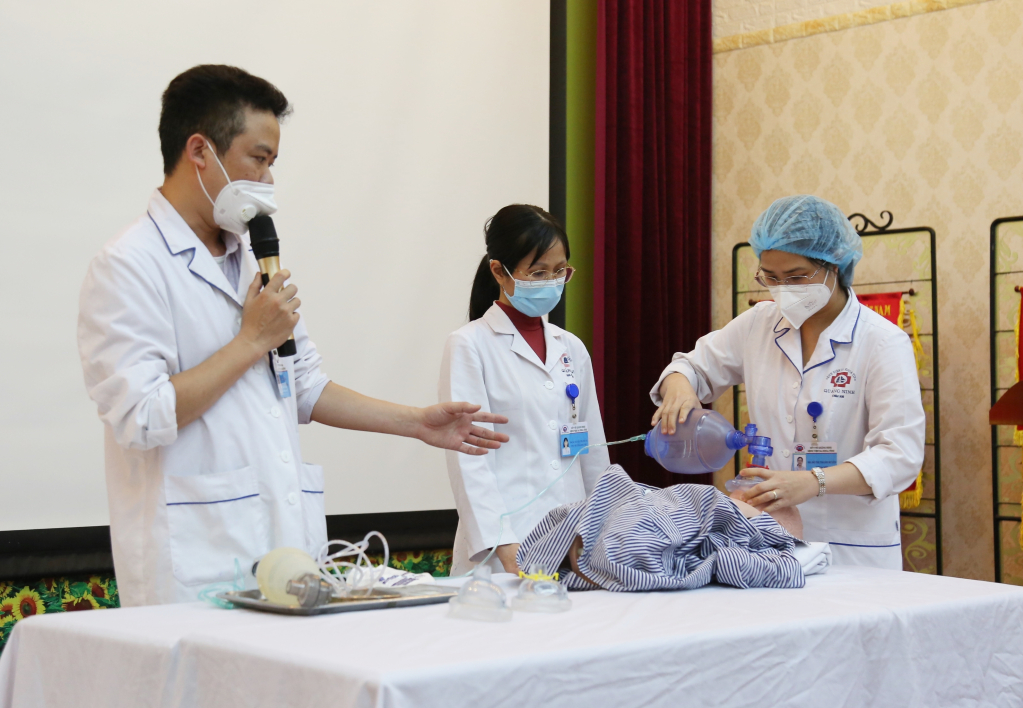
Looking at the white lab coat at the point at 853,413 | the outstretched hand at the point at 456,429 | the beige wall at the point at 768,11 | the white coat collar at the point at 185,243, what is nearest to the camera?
the white coat collar at the point at 185,243

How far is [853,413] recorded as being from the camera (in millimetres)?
2344

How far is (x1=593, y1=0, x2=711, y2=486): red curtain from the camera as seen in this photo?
4.00 meters

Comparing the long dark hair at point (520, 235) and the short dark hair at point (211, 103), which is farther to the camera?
the long dark hair at point (520, 235)

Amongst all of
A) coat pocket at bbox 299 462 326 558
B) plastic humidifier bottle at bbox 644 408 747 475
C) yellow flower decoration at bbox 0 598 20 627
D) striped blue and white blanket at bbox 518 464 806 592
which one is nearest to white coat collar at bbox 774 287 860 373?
plastic humidifier bottle at bbox 644 408 747 475

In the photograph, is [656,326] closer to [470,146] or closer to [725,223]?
[725,223]

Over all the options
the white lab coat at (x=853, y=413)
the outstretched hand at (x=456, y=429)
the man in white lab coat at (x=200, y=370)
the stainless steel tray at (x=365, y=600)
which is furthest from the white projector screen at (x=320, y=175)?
the stainless steel tray at (x=365, y=600)

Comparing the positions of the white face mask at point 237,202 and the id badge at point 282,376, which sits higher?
the white face mask at point 237,202

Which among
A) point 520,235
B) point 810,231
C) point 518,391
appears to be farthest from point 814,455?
point 520,235

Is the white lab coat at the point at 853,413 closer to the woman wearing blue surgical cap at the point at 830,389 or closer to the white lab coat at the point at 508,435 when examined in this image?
the woman wearing blue surgical cap at the point at 830,389

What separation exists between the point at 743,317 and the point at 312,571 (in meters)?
1.65

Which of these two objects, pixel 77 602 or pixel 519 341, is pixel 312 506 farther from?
pixel 77 602

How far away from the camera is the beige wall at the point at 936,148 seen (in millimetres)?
3705

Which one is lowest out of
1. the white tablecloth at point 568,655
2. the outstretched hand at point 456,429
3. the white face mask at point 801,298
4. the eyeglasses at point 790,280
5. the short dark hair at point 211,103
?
the white tablecloth at point 568,655

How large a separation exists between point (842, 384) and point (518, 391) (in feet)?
2.57
